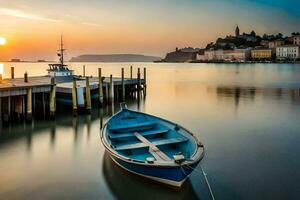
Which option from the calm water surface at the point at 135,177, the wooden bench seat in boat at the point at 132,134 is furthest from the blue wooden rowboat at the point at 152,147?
the calm water surface at the point at 135,177

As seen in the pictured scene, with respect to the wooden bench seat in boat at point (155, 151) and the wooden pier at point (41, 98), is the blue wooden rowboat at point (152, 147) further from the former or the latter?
the wooden pier at point (41, 98)

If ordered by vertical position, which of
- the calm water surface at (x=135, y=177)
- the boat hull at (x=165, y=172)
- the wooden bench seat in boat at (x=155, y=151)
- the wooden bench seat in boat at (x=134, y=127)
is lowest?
the calm water surface at (x=135, y=177)

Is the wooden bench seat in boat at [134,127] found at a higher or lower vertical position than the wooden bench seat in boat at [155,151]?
higher

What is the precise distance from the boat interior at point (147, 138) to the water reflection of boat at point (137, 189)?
85 cm

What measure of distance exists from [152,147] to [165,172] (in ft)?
8.43

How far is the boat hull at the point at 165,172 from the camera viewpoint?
37.0ft

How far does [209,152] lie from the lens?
17.9 m

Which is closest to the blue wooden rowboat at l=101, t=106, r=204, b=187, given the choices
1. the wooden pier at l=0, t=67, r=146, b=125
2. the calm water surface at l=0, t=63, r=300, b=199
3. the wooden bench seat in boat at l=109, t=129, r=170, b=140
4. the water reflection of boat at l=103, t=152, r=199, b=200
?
the wooden bench seat in boat at l=109, t=129, r=170, b=140

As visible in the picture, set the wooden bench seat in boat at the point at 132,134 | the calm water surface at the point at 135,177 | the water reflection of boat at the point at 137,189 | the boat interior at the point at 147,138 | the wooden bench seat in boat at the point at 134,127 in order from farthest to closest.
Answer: the wooden bench seat in boat at the point at 134,127 → the wooden bench seat in boat at the point at 132,134 → the boat interior at the point at 147,138 → the calm water surface at the point at 135,177 → the water reflection of boat at the point at 137,189

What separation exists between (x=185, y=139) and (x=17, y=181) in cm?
727

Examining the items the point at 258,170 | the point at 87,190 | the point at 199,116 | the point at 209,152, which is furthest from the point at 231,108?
the point at 87,190

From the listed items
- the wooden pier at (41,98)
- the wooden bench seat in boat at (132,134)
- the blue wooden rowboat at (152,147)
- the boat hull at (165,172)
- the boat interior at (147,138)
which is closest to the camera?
the boat hull at (165,172)

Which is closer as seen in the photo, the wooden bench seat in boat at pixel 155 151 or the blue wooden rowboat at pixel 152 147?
the blue wooden rowboat at pixel 152 147

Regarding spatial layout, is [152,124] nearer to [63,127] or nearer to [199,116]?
[63,127]
